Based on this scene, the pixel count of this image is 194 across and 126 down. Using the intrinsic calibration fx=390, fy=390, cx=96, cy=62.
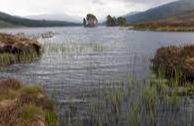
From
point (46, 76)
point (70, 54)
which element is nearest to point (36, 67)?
point (46, 76)

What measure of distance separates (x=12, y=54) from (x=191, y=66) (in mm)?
33979

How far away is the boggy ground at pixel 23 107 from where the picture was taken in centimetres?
1868

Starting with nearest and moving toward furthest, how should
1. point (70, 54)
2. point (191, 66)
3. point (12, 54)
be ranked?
point (191, 66) → point (12, 54) → point (70, 54)

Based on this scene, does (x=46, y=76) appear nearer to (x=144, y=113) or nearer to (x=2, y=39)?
(x=144, y=113)

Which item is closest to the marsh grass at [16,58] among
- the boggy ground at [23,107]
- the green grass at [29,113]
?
the boggy ground at [23,107]

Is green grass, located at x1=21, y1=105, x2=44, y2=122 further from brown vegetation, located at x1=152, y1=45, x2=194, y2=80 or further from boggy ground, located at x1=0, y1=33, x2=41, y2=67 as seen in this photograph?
boggy ground, located at x1=0, y1=33, x2=41, y2=67

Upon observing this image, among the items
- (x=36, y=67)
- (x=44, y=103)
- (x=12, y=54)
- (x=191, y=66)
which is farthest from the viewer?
(x=12, y=54)

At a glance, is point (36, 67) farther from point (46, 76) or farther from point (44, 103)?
point (44, 103)

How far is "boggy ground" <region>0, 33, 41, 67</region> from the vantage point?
6134 centimetres

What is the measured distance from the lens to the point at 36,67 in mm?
56125

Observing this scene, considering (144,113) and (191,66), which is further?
(191,66)

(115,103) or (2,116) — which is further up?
(2,116)

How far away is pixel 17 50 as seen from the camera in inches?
2640

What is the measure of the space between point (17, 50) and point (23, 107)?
4725 centimetres
